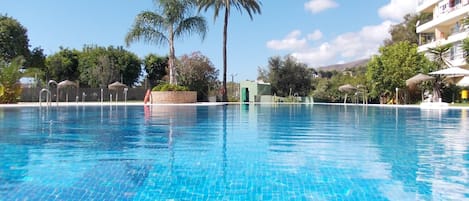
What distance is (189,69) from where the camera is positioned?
3294 cm

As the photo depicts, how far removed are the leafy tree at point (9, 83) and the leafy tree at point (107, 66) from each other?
10379mm

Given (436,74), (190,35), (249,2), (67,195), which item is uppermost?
(249,2)

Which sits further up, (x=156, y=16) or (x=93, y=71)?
(x=156, y=16)

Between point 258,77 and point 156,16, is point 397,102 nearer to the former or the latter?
point 258,77

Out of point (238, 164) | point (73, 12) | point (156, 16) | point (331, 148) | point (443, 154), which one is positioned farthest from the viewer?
point (156, 16)

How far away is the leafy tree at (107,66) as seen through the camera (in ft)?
124

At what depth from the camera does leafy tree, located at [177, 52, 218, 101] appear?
108 feet

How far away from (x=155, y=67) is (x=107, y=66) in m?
5.21

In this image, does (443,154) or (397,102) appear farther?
(397,102)

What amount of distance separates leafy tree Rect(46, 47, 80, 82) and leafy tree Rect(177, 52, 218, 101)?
13344 millimetres

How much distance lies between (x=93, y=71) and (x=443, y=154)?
118 ft

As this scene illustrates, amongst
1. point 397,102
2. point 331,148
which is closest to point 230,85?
point 397,102

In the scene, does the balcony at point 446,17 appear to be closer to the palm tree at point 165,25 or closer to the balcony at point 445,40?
the balcony at point 445,40

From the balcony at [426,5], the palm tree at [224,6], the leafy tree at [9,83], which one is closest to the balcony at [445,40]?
the balcony at [426,5]
